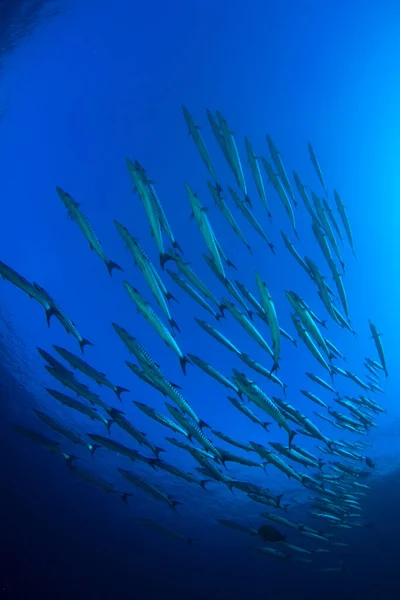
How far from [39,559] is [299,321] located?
77.0 feet

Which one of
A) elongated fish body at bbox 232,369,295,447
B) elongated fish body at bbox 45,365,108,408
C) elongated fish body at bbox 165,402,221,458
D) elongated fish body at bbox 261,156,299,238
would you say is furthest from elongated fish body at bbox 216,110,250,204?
elongated fish body at bbox 45,365,108,408

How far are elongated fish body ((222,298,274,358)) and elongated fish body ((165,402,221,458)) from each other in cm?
214

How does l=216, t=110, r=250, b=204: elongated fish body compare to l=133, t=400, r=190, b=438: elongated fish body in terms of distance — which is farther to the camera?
l=133, t=400, r=190, b=438: elongated fish body

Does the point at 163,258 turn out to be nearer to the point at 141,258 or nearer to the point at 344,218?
the point at 141,258

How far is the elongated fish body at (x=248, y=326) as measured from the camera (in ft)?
19.5

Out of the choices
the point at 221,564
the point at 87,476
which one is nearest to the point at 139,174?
the point at 87,476

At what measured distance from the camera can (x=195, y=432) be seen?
686 centimetres

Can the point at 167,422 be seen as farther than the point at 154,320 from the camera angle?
Yes

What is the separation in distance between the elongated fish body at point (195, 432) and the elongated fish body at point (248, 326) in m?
2.14

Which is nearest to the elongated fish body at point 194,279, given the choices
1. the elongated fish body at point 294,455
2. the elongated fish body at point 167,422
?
the elongated fish body at point 167,422

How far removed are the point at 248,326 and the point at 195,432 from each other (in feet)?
8.02

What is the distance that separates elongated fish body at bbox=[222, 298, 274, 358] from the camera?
5950 mm

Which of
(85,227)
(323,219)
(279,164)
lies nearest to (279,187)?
(279,164)

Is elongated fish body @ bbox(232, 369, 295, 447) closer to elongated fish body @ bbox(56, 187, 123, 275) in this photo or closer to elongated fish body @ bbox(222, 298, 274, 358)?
elongated fish body @ bbox(222, 298, 274, 358)
